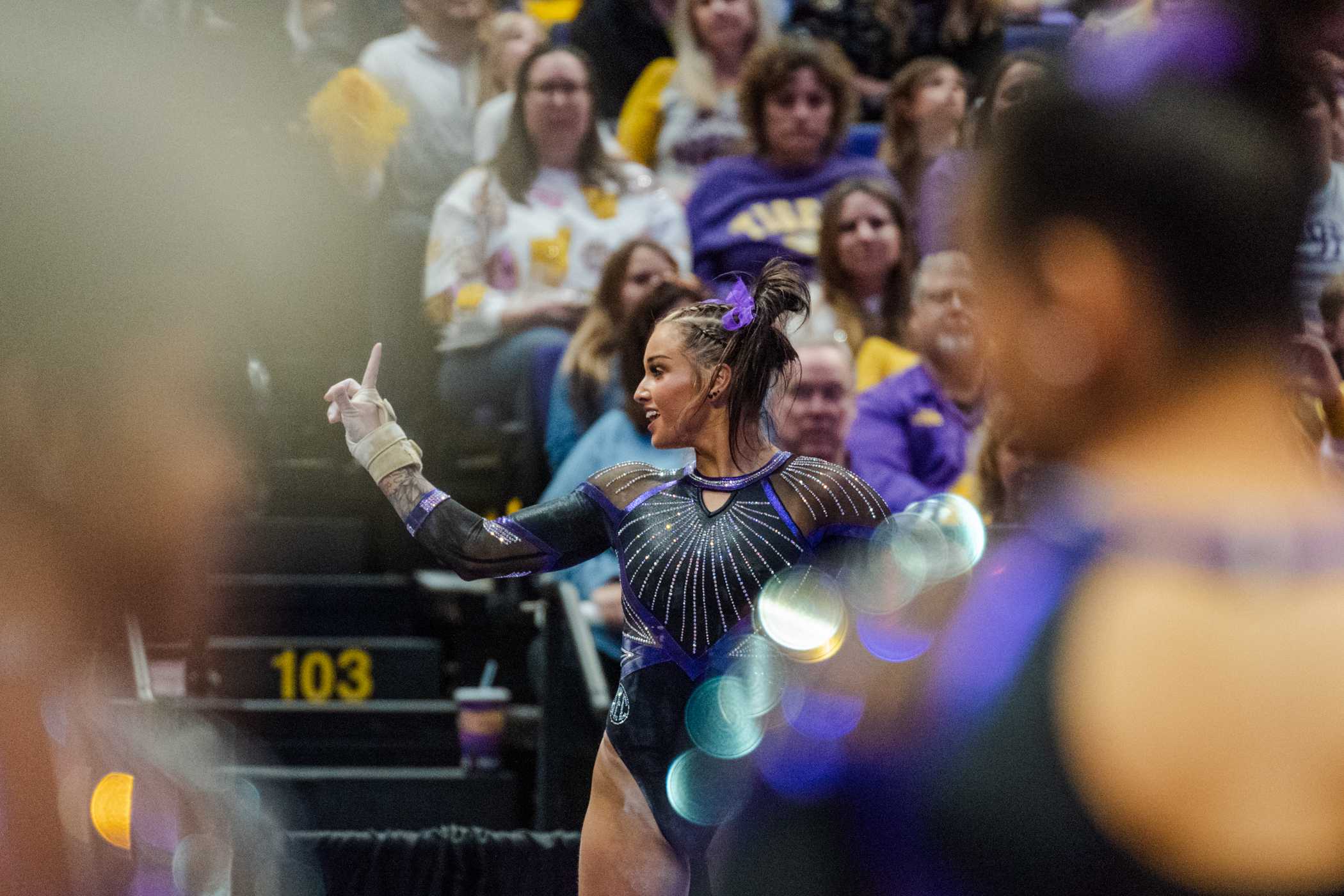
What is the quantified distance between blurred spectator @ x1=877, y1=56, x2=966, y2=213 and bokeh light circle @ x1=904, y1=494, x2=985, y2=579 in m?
3.43

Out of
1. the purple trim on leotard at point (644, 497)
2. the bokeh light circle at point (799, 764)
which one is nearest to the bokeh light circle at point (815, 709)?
the bokeh light circle at point (799, 764)

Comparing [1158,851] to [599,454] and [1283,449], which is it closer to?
[1283,449]

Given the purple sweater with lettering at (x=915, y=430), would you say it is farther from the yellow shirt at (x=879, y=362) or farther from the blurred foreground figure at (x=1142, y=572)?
the blurred foreground figure at (x=1142, y=572)

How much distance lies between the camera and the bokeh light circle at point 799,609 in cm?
205

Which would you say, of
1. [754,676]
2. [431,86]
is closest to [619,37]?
[431,86]

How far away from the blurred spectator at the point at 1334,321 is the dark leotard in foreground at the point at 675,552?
2.24m

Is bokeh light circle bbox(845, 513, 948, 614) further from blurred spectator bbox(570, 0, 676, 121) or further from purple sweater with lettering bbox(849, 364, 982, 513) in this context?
blurred spectator bbox(570, 0, 676, 121)

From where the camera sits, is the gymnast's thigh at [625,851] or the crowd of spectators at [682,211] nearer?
the gymnast's thigh at [625,851]

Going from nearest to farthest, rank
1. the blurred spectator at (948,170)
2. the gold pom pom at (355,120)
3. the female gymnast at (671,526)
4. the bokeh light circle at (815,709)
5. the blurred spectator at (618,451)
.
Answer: the bokeh light circle at (815,709)
the female gymnast at (671,526)
the blurred spectator at (618,451)
the blurred spectator at (948,170)
the gold pom pom at (355,120)

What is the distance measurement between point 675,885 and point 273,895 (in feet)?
2.77

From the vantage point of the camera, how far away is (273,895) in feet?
Answer: 4.20

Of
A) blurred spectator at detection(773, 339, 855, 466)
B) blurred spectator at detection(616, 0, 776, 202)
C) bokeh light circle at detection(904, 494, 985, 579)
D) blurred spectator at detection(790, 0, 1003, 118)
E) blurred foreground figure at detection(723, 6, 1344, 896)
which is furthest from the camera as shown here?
blurred spectator at detection(790, 0, 1003, 118)

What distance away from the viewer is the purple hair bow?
7.11 feet

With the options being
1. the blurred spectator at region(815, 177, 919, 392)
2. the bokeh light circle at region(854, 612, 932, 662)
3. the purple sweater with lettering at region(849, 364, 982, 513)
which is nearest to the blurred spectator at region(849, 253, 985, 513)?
the purple sweater with lettering at region(849, 364, 982, 513)
